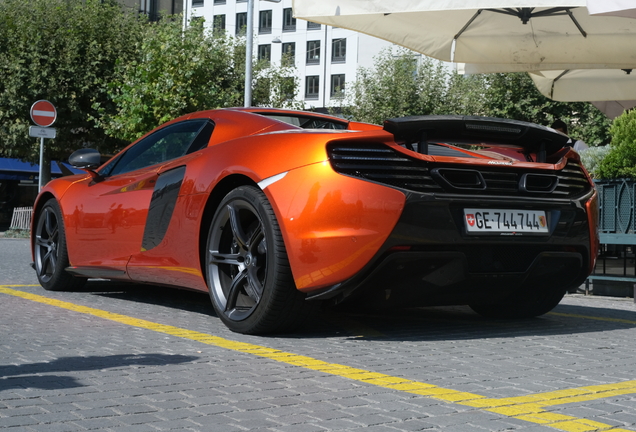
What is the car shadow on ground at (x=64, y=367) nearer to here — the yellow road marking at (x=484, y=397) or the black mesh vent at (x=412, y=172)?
the yellow road marking at (x=484, y=397)

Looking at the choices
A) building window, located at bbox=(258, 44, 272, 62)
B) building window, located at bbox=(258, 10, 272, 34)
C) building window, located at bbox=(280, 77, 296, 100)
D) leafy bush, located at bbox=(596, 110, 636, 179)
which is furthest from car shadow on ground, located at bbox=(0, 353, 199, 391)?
building window, located at bbox=(258, 10, 272, 34)

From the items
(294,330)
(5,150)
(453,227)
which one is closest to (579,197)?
(453,227)

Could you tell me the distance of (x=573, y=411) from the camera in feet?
10.4

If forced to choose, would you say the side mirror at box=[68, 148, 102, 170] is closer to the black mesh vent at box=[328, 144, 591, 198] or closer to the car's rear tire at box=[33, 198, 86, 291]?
the car's rear tire at box=[33, 198, 86, 291]

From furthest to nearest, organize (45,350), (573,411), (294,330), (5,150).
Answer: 1. (5,150)
2. (294,330)
3. (45,350)
4. (573,411)

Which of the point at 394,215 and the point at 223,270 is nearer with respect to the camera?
the point at 394,215

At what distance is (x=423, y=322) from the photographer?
5.62 meters

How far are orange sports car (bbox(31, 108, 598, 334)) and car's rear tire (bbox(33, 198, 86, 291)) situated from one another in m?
1.34

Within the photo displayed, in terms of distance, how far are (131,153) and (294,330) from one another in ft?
7.75

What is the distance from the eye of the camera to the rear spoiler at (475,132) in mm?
4590

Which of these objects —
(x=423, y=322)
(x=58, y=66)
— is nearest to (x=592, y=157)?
(x=423, y=322)

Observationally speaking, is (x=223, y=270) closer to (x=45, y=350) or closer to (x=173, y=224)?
(x=173, y=224)

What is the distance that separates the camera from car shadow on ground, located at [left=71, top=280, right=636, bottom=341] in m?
5.05

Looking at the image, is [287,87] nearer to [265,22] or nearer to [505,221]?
[265,22]
